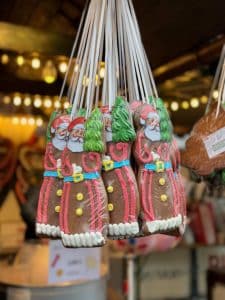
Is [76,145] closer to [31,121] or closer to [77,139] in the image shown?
[77,139]

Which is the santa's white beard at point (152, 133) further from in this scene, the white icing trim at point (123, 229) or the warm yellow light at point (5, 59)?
the warm yellow light at point (5, 59)

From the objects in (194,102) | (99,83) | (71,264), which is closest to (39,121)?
(194,102)

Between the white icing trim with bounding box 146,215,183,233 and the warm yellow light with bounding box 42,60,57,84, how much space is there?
4.69ft

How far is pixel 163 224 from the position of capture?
725mm

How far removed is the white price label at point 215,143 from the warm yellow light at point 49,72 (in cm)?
120

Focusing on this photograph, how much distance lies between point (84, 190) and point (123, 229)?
0.09 meters

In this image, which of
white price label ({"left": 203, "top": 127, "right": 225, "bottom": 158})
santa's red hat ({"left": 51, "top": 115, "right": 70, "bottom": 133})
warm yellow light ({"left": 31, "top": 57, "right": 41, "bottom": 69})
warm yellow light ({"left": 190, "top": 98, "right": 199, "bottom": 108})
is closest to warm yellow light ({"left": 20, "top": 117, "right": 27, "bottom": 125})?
warm yellow light ({"left": 190, "top": 98, "right": 199, "bottom": 108})

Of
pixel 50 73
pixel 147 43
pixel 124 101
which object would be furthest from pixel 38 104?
pixel 124 101

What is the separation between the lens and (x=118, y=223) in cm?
72

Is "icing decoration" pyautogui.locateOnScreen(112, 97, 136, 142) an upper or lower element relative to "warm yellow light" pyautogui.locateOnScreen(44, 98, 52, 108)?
lower

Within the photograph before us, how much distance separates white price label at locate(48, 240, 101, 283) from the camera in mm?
2096

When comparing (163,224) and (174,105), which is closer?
(163,224)

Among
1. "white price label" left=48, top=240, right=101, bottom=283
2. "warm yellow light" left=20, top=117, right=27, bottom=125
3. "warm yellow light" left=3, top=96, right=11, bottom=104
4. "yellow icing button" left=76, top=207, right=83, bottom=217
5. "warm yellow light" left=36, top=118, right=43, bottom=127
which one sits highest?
"warm yellow light" left=3, top=96, right=11, bottom=104

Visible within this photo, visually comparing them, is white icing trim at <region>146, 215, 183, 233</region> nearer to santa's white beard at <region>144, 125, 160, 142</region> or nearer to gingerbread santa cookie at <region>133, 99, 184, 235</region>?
gingerbread santa cookie at <region>133, 99, 184, 235</region>
